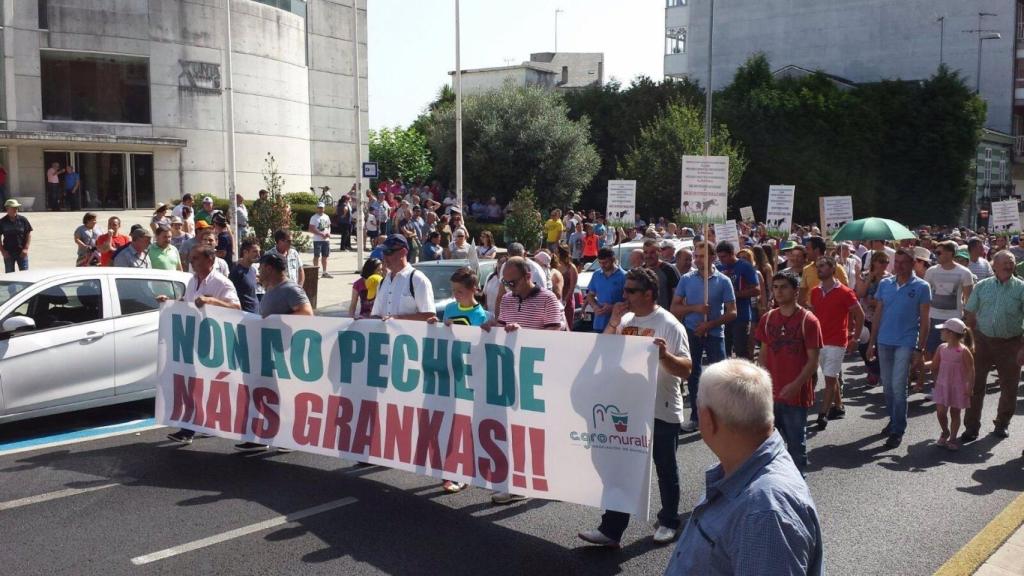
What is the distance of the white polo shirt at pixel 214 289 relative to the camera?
841cm

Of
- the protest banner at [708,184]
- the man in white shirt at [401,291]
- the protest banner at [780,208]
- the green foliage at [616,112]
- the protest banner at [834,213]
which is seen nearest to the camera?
the man in white shirt at [401,291]

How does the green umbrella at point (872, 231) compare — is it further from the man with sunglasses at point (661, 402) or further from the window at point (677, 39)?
the window at point (677, 39)

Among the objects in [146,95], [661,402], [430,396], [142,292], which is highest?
[146,95]

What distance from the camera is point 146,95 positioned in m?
34.5

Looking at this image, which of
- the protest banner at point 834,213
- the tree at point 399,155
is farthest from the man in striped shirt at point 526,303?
the tree at point 399,155

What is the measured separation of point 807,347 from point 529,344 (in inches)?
89.7

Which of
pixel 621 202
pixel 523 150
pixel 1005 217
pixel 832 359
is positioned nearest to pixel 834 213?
pixel 1005 217

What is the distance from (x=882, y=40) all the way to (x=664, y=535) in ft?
201

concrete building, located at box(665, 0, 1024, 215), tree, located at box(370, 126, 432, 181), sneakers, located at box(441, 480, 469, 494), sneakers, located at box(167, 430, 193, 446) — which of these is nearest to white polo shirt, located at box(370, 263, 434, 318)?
sneakers, located at box(441, 480, 469, 494)

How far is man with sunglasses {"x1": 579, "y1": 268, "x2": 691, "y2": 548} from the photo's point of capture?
586 cm

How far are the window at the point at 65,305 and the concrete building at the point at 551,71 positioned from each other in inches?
2825

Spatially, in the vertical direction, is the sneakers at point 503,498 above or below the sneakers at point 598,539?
below

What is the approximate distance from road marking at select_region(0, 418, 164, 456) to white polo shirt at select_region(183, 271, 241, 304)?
1276 mm

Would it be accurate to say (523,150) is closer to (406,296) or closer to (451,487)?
(406,296)
